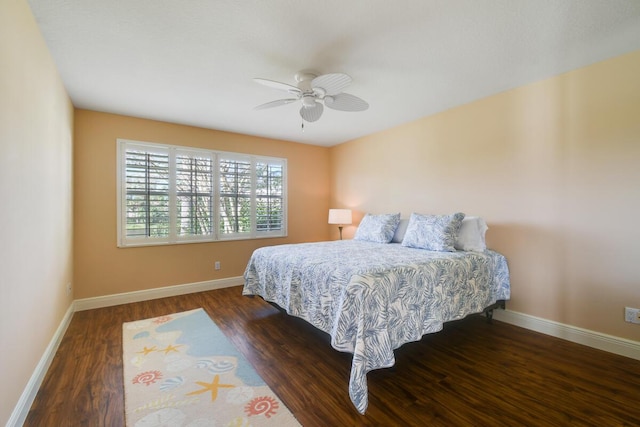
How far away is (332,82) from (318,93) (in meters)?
0.32

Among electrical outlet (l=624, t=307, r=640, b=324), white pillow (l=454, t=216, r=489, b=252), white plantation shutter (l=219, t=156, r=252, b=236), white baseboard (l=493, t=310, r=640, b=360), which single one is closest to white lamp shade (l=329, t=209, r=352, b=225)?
white plantation shutter (l=219, t=156, r=252, b=236)

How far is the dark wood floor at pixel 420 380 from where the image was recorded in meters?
1.61

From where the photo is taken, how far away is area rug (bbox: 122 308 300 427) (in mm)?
1598

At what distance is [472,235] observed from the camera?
9.83 ft

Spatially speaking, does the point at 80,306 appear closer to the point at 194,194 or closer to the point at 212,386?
the point at 194,194

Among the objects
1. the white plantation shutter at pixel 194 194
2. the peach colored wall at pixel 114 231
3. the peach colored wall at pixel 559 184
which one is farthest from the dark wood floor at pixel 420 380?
the white plantation shutter at pixel 194 194

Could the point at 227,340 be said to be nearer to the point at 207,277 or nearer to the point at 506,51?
the point at 207,277

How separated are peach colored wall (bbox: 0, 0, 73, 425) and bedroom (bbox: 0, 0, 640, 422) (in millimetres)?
16

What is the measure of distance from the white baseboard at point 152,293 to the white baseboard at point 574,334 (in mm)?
3687

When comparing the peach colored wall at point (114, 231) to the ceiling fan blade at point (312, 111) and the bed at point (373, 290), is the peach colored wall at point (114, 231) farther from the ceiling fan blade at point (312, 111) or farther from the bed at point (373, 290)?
the ceiling fan blade at point (312, 111)

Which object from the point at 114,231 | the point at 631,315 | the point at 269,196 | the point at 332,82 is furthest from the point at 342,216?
the point at 631,315

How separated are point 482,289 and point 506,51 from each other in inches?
82.9

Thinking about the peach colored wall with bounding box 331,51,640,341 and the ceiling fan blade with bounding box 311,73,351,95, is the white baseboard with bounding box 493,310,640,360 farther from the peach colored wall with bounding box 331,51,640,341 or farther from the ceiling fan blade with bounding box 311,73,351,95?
the ceiling fan blade with bounding box 311,73,351,95

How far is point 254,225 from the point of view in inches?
182
